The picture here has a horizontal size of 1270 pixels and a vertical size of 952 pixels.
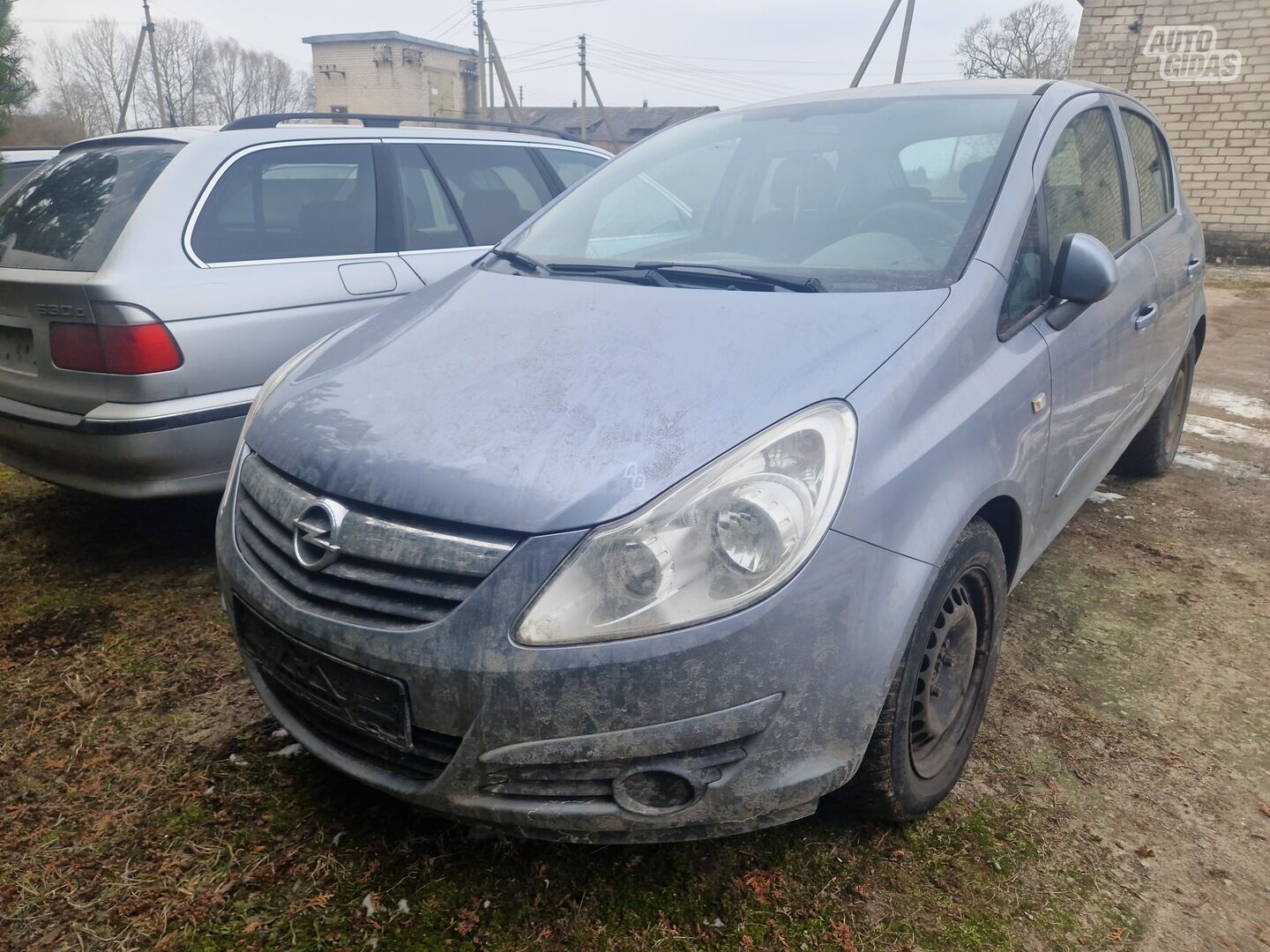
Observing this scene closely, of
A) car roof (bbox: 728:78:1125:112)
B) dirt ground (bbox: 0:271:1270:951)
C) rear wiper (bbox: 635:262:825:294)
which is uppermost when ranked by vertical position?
car roof (bbox: 728:78:1125:112)

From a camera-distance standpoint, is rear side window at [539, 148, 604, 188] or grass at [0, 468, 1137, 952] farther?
rear side window at [539, 148, 604, 188]

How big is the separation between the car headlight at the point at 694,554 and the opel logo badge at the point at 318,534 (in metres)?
0.43

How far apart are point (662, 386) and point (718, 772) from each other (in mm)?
744

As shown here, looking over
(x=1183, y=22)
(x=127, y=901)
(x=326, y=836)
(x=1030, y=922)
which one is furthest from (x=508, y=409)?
(x=1183, y=22)

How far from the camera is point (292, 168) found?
3.66 metres

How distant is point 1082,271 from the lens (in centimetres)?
225

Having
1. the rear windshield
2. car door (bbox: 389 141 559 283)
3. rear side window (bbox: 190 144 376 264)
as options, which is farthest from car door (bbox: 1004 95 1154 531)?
the rear windshield

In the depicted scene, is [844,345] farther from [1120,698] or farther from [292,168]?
[292,168]

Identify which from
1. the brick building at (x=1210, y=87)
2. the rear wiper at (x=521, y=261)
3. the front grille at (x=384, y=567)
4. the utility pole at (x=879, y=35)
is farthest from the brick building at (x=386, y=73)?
the front grille at (x=384, y=567)

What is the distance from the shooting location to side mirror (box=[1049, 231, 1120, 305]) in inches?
88.3

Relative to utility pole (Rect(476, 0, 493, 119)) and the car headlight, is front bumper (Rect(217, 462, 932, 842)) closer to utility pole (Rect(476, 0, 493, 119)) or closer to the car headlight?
the car headlight

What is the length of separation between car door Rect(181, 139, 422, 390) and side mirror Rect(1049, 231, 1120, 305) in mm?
2546

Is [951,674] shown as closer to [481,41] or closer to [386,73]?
[481,41]

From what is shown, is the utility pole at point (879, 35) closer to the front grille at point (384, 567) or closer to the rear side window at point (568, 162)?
the rear side window at point (568, 162)
